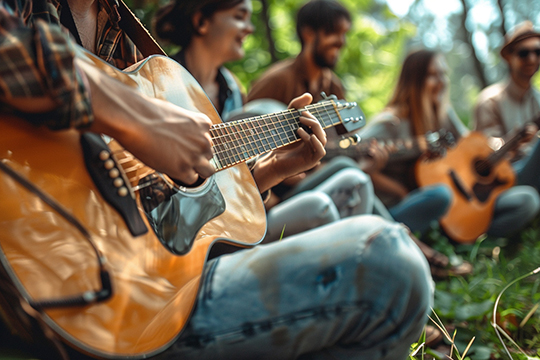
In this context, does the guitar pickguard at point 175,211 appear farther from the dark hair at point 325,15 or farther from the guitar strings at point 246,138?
the dark hair at point 325,15

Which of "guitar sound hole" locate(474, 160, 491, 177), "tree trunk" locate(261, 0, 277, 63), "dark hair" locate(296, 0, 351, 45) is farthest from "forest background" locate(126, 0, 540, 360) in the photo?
"dark hair" locate(296, 0, 351, 45)

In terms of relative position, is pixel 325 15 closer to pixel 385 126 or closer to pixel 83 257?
pixel 385 126

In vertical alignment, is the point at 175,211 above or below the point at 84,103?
below

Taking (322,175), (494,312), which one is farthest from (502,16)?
(494,312)

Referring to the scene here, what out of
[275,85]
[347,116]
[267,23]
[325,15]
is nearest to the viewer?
[347,116]

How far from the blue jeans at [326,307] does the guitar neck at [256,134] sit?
1.31 feet

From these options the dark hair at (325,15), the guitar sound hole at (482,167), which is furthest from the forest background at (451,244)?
the dark hair at (325,15)

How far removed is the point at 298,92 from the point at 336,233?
8.11ft

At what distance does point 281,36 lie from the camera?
18.3 feet

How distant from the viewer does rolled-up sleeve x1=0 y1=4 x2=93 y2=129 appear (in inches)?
25.9

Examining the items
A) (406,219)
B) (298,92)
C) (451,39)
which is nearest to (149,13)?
(298,92)

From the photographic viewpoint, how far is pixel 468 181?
3.58 m

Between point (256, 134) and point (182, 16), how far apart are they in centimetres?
153

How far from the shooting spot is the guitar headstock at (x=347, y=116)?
5.26 ft
